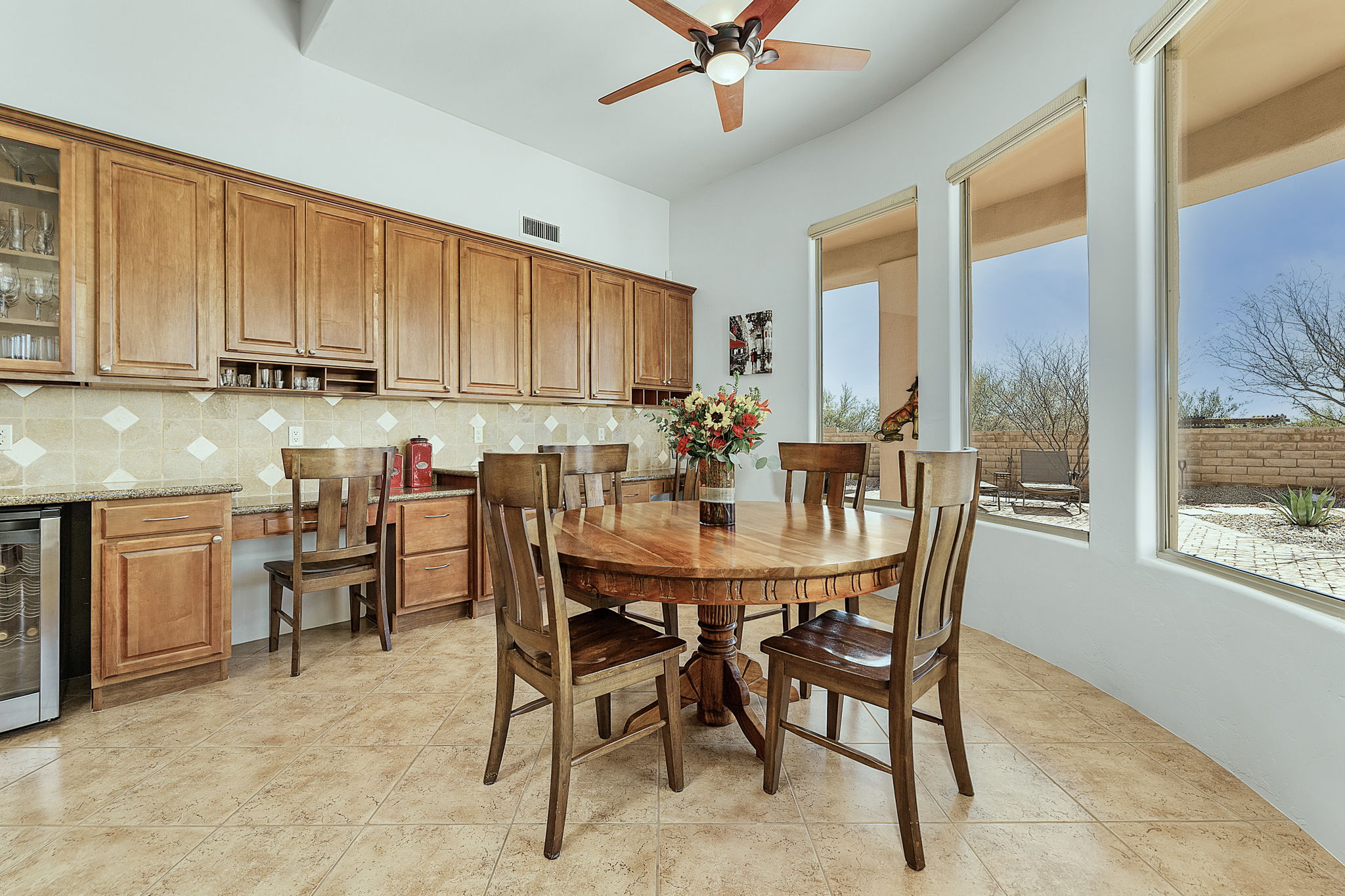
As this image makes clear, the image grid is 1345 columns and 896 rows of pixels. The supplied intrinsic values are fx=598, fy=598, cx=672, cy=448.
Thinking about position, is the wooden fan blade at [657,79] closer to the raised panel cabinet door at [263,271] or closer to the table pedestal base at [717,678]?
the raised panel cabinet door at [263,271]

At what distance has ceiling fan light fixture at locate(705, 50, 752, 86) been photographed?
246 centimetres

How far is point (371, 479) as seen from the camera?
315 cm

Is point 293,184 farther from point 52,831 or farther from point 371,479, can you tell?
point 52,831

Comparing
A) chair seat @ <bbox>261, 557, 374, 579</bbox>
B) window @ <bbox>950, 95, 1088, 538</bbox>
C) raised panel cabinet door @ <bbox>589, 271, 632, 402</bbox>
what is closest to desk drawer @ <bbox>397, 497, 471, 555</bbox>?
chair seat @ <bbox>261, 557, 374, 579</bbox>

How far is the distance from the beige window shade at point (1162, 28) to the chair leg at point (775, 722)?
8.91 feet

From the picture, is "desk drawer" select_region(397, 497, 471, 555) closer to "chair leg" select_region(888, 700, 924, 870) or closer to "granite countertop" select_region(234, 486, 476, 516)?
"granite countertop" select_region(234, 486, 476, 516)

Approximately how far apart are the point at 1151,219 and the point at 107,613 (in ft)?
14.8

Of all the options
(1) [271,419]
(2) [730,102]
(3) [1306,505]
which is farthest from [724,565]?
(1) [271,419]

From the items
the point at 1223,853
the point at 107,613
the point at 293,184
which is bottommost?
the point at 1223,853

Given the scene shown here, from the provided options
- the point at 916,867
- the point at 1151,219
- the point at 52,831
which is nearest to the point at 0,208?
the point at 52,831

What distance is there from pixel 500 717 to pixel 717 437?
45.9 inches

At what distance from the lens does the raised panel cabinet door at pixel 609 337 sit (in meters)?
4.67

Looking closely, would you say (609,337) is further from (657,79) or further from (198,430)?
(198,430)

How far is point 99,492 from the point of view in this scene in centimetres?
244
